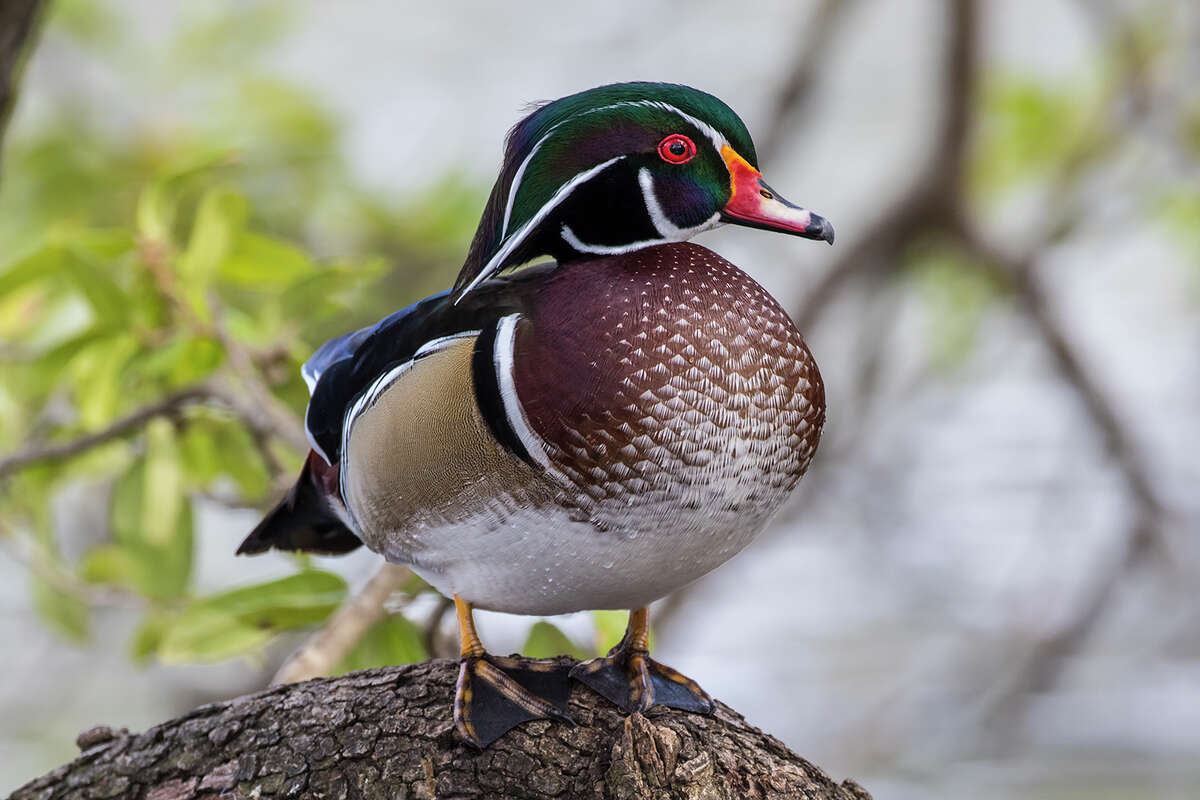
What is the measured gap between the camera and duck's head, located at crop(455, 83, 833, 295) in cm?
65

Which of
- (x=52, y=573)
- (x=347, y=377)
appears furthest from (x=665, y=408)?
(x=52, y=573)

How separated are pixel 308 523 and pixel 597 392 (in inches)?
11.8

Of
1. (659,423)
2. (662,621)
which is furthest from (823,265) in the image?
(659,423)

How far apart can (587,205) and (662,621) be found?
119 centimetres

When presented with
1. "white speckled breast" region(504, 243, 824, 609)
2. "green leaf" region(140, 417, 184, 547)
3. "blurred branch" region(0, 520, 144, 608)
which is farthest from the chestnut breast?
"blurred branch" region(0, 520, 144, 608)

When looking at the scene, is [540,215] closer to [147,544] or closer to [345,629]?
[345,629]

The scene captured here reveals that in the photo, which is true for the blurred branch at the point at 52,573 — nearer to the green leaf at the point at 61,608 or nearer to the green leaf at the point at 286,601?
the green leaf at the point at 61,608

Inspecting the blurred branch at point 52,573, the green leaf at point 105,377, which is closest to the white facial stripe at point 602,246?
the green leaf at point 105,377

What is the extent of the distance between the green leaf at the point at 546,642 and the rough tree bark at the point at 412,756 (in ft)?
0.67

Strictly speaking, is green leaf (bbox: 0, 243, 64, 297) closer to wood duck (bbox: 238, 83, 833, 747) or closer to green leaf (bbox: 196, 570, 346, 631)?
green leaf (bbox: 196, 570, 346, 631)

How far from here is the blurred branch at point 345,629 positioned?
3.01 feet

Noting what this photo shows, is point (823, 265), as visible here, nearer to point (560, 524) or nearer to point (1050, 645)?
point (1050, 645)

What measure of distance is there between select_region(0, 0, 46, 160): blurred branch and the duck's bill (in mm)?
614

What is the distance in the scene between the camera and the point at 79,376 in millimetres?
1237
